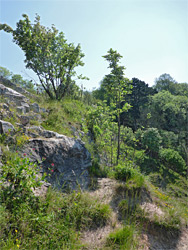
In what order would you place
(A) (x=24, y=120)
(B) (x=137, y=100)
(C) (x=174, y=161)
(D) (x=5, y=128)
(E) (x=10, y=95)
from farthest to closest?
(B) (x=137, y=100) < (C) (x=174, y=161) < (E) (x=10, y=95) < (A) (x=24, y=120) < (D) (x=5, y=128)

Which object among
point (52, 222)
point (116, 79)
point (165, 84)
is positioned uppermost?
point (165, 84)

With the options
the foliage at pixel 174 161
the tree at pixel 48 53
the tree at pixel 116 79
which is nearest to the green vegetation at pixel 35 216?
the tree at pixel 116 79

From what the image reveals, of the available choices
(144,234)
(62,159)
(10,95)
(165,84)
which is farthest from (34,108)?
(165,84)

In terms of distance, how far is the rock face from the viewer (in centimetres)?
411

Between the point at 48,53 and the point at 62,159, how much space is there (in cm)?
670

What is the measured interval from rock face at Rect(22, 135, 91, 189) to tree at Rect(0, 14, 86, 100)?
5.46 m

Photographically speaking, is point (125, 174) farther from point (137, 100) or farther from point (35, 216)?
point (137, 100)

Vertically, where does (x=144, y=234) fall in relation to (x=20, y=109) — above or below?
below

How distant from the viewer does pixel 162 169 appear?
59.4ft

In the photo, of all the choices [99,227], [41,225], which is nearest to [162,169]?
[99,227]

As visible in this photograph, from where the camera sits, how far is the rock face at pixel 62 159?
13.5 feet

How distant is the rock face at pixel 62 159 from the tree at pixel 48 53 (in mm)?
5459

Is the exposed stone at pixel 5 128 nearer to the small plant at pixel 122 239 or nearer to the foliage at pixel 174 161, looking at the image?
the small plant at pixel 122 239

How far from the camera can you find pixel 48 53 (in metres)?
8.94
